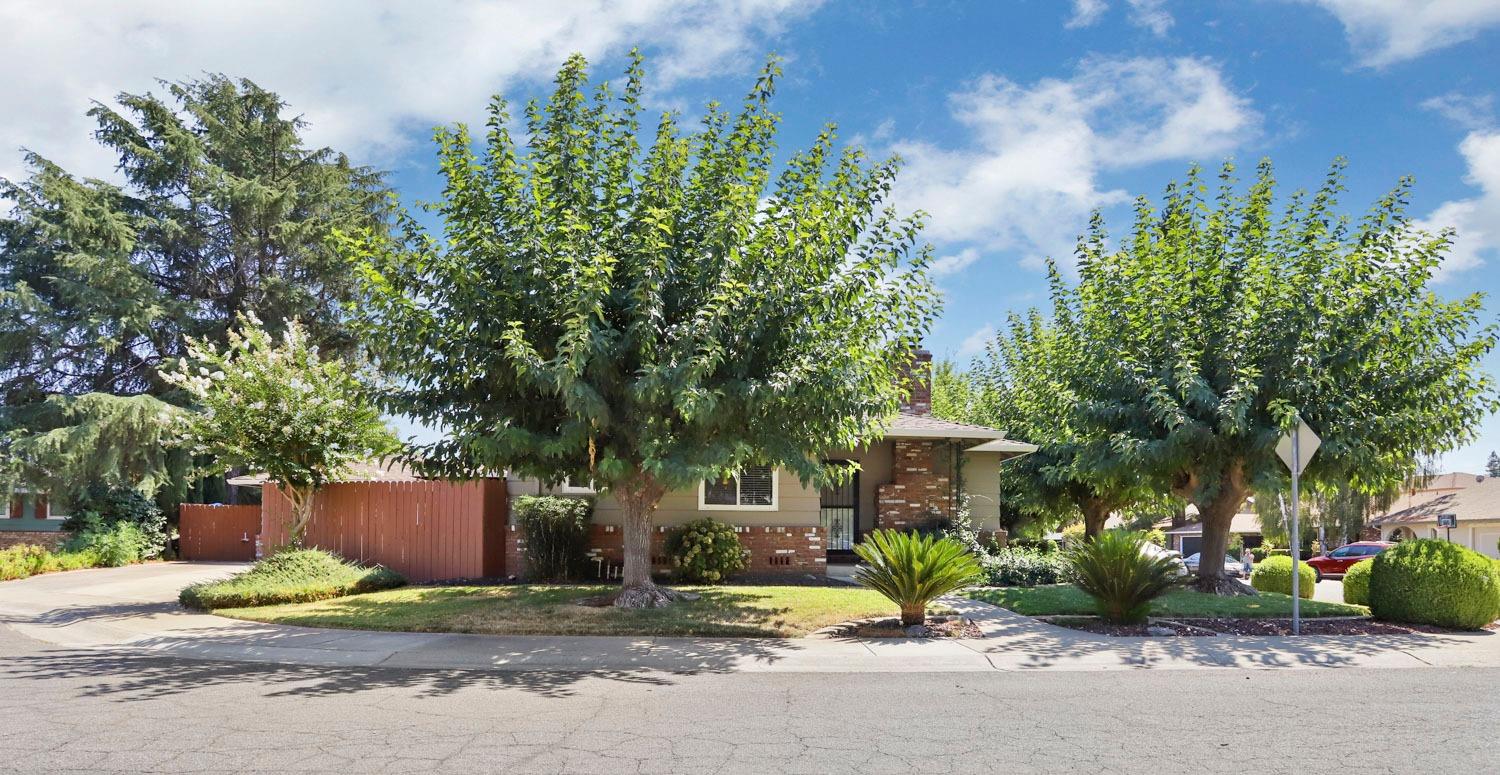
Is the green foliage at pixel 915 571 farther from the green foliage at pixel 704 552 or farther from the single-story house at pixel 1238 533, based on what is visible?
the single-story house at pixel 1238 533

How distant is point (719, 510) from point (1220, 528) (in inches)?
335

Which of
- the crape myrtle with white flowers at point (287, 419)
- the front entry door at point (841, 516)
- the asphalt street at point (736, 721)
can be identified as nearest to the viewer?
the asphalt street at point (736, 721)

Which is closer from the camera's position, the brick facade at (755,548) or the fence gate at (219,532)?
the brick facade at (755,548)

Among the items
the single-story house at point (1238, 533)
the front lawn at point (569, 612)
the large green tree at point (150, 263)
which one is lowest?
the single-story house at point (1238, 533)

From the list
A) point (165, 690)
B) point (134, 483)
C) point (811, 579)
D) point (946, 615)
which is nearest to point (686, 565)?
point (811, 579)

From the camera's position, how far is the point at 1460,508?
1732 inches

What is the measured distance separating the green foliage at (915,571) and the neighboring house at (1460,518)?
3880 cm

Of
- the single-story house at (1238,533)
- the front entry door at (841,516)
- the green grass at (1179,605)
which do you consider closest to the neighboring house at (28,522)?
the front entry door at (841,516)

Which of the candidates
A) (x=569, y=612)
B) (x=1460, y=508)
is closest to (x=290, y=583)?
(x=569, y=612)

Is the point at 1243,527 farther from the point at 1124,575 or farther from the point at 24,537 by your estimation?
the point at 24,537

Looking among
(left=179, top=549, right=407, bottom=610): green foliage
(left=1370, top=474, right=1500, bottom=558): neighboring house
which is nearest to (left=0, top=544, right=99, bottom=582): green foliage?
(left=179, top=549, right=407, bottom=610): green foliage

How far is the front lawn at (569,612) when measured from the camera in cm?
1162

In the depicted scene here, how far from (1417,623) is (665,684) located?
34.7 ft

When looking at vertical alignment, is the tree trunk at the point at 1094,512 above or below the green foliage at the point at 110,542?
above
